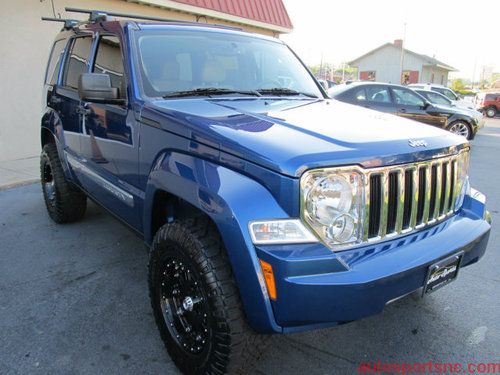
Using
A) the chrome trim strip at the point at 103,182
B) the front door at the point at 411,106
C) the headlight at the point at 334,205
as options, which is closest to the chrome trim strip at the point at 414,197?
the headlight at the point at 334,205

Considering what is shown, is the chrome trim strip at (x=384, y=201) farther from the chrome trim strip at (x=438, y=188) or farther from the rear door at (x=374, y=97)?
the rear door at (x=374, y=97)

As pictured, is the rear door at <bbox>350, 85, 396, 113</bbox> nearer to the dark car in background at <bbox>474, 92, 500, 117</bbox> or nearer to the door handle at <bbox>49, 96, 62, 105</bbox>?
the door handle at <bbox>49, 96, 62, 105</bbox>

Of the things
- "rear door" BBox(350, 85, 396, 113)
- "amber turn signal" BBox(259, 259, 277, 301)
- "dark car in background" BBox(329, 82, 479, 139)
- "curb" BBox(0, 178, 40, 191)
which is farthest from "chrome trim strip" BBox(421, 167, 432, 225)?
"rear door" BBox(350, 85, 396, 113)

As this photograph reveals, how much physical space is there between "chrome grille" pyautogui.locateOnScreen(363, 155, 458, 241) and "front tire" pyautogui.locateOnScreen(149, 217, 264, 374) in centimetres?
71

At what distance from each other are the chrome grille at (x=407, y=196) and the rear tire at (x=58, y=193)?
3.20 m

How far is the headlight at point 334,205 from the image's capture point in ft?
6.08

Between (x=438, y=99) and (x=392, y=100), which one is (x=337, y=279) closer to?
(x=392, y=100)

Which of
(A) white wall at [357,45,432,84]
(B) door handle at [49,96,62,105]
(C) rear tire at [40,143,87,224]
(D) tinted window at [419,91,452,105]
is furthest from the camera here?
(A) white wall at [357,45,432,84]

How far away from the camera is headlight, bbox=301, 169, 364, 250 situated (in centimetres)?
185

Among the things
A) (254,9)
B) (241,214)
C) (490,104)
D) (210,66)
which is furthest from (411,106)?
(490,104)

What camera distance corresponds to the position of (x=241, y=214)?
1.83 m

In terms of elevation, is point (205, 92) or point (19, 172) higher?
point (205, 92)

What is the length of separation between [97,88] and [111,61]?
567 millimetres

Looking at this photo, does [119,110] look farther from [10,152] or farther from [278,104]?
[10,152]
